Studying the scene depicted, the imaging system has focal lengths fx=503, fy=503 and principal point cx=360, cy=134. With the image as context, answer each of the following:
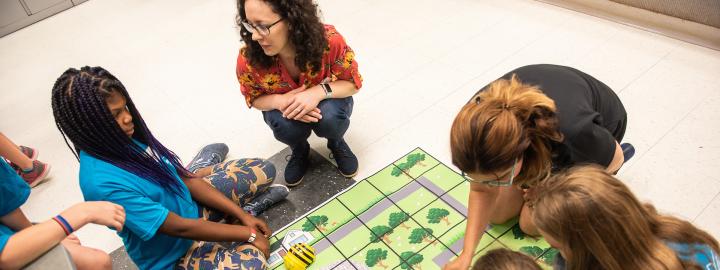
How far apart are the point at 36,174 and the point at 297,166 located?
1.36m

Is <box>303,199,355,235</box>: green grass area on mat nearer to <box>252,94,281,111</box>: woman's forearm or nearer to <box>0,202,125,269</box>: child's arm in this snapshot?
<box>252,94,281,111</box>: woman's forearm

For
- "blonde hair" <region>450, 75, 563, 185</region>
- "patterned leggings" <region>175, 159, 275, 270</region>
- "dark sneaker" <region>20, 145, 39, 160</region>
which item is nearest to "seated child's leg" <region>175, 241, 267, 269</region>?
"patterned leggings" <region>175, 159, 275, 270</region>

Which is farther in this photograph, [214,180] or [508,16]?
[508,16]

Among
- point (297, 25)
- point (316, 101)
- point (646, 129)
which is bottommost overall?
point (646, 129)

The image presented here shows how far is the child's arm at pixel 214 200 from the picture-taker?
74.0 inches

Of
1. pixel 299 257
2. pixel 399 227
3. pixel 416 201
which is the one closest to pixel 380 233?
pixel 399 227

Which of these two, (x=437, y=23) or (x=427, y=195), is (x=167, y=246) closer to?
(x=427, y=195)

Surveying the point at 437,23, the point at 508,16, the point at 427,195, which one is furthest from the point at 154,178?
the point at 508,16

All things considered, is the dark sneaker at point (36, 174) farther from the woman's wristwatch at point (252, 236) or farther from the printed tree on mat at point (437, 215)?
the printed tree on mat at point (437, 215)

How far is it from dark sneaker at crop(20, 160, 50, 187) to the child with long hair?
1.06 metres

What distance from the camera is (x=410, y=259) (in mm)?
1862

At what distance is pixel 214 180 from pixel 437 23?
73.4 inches

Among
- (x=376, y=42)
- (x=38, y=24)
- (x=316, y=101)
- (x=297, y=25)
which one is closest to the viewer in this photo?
(x=297, y=25)

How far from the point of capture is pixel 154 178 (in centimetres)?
163
